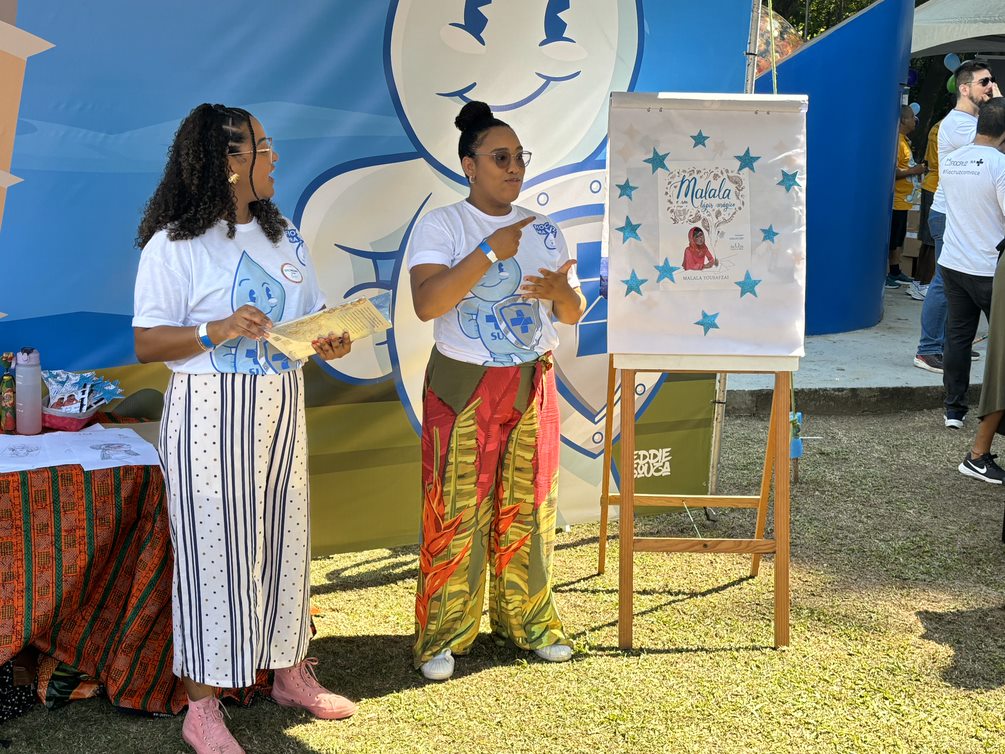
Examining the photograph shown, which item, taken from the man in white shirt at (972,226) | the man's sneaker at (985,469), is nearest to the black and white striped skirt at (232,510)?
the man's sneaker at (985,469)

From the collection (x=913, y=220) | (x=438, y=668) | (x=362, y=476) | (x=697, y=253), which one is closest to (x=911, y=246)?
(x=913, y=220)

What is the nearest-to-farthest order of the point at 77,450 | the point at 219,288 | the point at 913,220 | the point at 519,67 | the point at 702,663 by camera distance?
the point at 219,288 → the point at 77,450 → the point at 702,663 → the point at 519,67 → the point at 913,220

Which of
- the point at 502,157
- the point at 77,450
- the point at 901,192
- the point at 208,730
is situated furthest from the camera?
the point at 901,192

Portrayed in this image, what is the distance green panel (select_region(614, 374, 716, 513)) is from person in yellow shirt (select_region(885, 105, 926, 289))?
5.53 metres

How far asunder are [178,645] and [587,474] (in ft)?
6.41

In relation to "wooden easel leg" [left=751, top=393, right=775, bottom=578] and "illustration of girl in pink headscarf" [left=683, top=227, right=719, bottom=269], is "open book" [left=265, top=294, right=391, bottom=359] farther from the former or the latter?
"wooden easel leg" [left=751, top=393, right=775, bottom=578]

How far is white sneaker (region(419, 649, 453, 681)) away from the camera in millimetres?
3242

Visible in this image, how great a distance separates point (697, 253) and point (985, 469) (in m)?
2.62

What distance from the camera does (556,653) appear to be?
337 centimetres

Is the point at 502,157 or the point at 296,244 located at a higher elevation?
the point at 502,157

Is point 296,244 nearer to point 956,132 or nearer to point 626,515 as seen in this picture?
point 626,515

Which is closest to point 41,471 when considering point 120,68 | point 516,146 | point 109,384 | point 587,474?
point 109,384

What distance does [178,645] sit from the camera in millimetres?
2812

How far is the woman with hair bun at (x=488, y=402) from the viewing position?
121 inches
